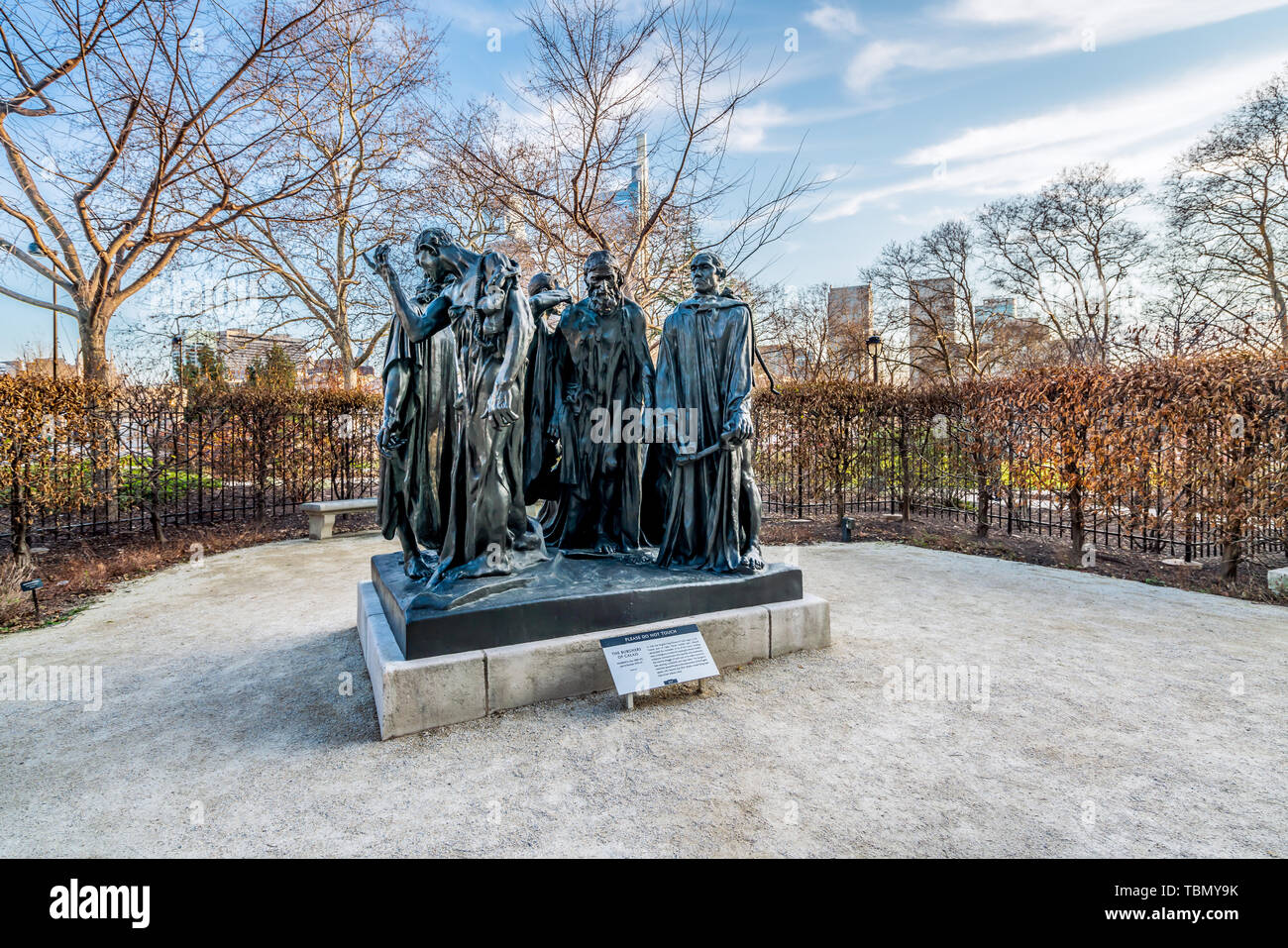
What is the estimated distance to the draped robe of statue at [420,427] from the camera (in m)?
4.04

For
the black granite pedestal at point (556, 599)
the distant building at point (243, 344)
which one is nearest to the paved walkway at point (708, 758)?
the black granite pedestal at point (556, 599)

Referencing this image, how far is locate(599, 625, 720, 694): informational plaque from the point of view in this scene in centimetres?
345

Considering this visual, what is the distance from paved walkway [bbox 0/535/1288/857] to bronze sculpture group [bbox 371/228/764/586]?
106 centimetres

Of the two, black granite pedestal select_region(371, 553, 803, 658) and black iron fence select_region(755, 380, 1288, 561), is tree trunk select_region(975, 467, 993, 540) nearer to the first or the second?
black iron fence select_region(755, 380, 1288, 561)

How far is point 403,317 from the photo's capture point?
3.88 m

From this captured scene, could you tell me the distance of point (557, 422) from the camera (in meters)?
4.84

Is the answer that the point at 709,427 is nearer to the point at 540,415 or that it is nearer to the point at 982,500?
the point at 540,415

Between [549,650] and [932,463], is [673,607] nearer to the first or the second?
[549,650]

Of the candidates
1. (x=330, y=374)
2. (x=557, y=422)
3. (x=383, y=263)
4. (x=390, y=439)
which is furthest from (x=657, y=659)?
(x=330, y=374)

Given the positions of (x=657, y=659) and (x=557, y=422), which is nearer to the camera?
(x=657, y=659)

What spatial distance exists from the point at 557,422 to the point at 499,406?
3.90 ft
